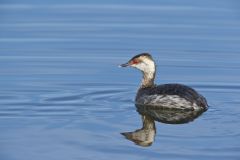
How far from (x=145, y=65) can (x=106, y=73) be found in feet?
3.51

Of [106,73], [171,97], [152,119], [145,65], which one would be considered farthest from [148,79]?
[152,119]

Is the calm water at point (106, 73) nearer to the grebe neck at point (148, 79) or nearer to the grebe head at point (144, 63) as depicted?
the grebe neck at point (148, 79)

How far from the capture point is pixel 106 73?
17000 mm

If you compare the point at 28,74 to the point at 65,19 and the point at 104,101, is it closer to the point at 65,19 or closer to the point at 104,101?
the point at 104,101

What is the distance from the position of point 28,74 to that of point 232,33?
16.6 ft

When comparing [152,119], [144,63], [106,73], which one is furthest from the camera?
[106,73]

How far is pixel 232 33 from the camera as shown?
20031 millimetres

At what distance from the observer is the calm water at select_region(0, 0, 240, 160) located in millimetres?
12445

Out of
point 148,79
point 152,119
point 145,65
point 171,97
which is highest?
point 145,65

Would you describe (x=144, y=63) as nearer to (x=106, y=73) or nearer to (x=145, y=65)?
(x=145, y=65)

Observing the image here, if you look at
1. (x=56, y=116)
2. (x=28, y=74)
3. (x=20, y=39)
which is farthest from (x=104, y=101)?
(x=20, y=39)

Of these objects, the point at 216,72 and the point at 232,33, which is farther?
the point at 232,33

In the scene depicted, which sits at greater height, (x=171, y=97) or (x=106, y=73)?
(x=106, y=73)

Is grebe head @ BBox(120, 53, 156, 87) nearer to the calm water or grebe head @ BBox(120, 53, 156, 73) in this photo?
grebe head @ BBox(120, 53, 156, 73)
